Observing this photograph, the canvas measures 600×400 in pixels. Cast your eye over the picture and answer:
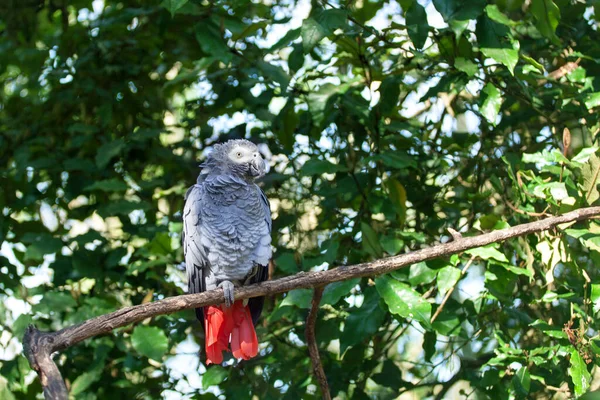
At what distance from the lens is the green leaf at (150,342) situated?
2646 mm

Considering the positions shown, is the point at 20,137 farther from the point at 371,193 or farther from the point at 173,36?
the point at 371,193

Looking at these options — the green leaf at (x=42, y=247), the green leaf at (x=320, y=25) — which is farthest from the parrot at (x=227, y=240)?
the green leaf at (x=42, y=247)

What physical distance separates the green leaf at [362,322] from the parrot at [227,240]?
1.25 feet

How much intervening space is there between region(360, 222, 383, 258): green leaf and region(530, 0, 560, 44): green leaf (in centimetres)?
95

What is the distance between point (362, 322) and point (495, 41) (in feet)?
3.67

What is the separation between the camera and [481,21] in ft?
7.98

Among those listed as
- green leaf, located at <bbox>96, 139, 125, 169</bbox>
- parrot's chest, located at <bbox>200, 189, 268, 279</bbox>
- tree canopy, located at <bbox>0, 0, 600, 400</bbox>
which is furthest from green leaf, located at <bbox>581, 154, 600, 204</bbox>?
green leaf, located at <bbox>96, 139, 125, 169</bbox>

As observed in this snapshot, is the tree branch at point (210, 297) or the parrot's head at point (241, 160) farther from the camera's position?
the parrot's head at point (241, 160)

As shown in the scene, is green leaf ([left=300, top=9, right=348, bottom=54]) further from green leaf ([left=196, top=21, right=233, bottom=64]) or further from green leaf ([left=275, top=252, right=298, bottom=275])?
green leaf ([left=275, top=252, right=298, bottom=275])

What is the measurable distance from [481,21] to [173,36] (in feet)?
5.57

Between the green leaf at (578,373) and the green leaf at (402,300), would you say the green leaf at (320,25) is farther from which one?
the green leaf at (578,373)

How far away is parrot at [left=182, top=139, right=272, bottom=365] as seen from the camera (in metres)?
2.55

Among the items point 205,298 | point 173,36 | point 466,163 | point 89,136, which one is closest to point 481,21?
point 466,163

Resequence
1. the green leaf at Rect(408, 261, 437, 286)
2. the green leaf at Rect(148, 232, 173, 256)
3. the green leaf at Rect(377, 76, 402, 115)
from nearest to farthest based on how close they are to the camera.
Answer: the green leaf at Rect(408, 261, 437, 286) → the green leaf at Rect(377, 76, 402, 115) → the green leaf at Rect(148, 232, 173, 256)
